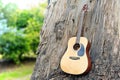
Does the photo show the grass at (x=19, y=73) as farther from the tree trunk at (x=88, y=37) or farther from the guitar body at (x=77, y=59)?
the guitar body at (x=77, y=59)

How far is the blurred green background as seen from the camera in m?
6.39

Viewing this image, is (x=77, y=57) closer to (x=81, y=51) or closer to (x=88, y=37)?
(x=81, y=51)

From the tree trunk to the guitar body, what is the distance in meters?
0.06

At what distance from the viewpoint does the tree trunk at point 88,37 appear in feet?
6.05

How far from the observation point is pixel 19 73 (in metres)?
6.09

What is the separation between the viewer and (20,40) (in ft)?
21.4

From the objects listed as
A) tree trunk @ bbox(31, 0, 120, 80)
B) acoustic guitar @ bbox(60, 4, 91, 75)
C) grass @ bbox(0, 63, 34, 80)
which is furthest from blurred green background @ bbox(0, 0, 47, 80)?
acoustic guitar @ bbox(60, 4, 91, 75)

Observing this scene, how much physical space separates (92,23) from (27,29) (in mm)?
4929

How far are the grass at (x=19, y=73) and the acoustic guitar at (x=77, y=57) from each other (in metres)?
3.88

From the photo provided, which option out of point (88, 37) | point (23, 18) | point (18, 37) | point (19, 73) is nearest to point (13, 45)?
point (18, 37)

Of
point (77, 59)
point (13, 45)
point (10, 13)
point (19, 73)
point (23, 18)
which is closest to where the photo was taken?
point (77, 59)

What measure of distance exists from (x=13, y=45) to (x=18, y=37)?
18 centimetres

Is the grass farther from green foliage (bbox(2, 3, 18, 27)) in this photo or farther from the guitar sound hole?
the guitar sound hole

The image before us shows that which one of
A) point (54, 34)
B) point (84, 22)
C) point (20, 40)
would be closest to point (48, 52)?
point (54, 34)
